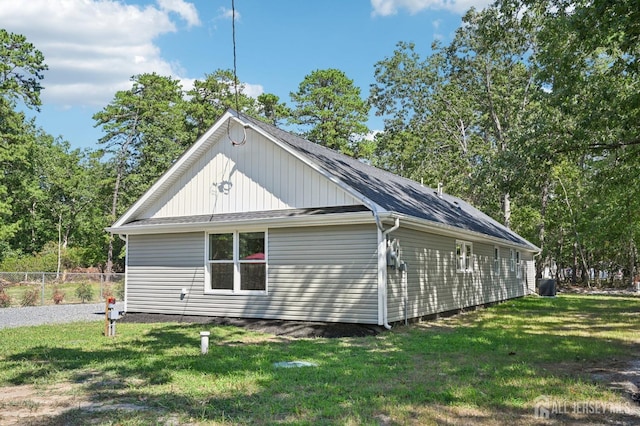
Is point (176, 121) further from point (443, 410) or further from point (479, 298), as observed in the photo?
point (443, 410)

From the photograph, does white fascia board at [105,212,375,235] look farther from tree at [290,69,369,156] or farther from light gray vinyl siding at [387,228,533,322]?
tree at [290,69,369,156]

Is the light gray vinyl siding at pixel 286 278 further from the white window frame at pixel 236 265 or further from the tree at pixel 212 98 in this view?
the tree at pixel 212 98

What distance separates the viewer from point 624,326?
38.0 feet

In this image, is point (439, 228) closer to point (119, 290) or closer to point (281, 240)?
point (281, 240)

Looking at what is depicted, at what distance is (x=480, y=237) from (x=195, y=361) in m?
10.7

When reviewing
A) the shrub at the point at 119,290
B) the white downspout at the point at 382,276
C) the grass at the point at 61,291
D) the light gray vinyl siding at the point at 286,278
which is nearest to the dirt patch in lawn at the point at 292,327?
the light gray vinyl siding at the point at 286,278

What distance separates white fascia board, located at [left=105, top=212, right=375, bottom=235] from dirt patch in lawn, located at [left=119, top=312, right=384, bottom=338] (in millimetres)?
2144

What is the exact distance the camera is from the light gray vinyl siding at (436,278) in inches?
443

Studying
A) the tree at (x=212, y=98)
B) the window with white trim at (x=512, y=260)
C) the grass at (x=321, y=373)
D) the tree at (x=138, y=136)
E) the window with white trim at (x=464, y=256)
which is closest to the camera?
the grass at (x=321, y=373)

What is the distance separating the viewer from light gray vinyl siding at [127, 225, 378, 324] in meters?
10.6

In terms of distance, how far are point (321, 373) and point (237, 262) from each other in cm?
625

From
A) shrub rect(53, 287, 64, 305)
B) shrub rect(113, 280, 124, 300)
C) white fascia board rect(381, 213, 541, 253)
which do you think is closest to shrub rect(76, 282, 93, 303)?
shrub rect(53, 287, 64, 305)

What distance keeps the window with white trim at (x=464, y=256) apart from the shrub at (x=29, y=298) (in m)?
15.0

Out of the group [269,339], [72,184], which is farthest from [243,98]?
[269,339]
